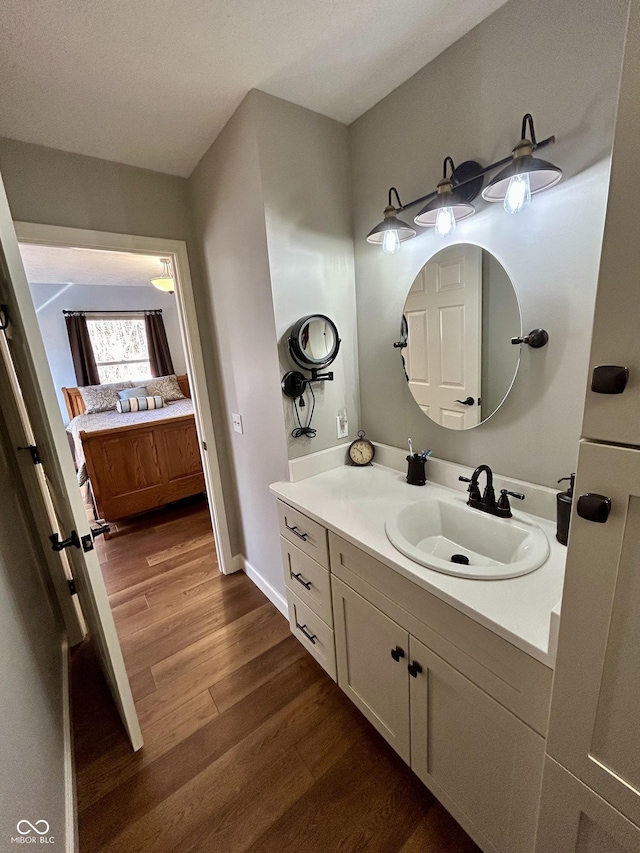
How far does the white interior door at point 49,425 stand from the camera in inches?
Result: 39.0

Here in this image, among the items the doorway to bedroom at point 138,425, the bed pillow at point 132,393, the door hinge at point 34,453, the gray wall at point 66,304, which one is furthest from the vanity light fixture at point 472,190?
the gray wall at point 66,304

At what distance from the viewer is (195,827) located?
114cm

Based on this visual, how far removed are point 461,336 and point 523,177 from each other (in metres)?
0.51

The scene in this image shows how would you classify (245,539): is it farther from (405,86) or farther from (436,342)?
(405,86)

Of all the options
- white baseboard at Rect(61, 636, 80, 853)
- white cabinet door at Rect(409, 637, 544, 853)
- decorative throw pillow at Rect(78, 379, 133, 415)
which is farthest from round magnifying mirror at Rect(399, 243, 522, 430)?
decorative throw pillow at Rect(78, 379, 133, 415)

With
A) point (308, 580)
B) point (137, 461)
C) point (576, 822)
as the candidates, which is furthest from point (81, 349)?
point (576, 822)

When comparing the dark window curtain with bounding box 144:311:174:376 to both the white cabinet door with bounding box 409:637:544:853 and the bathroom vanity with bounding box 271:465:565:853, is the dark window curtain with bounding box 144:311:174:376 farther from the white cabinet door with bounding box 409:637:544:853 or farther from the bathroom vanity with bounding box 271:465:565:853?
the white cabinet door with bounding box 409:637:544:853

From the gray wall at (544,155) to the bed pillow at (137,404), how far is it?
3.80 meters

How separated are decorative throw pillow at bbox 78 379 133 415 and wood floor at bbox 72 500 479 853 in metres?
3.37

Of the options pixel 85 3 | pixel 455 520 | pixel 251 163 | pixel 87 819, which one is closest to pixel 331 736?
pixel 87 819

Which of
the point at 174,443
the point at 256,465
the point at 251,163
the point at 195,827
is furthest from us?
the point at 174,443

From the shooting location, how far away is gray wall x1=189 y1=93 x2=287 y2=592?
152 cm

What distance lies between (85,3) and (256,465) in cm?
176

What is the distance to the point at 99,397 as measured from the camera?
15.5 ft
